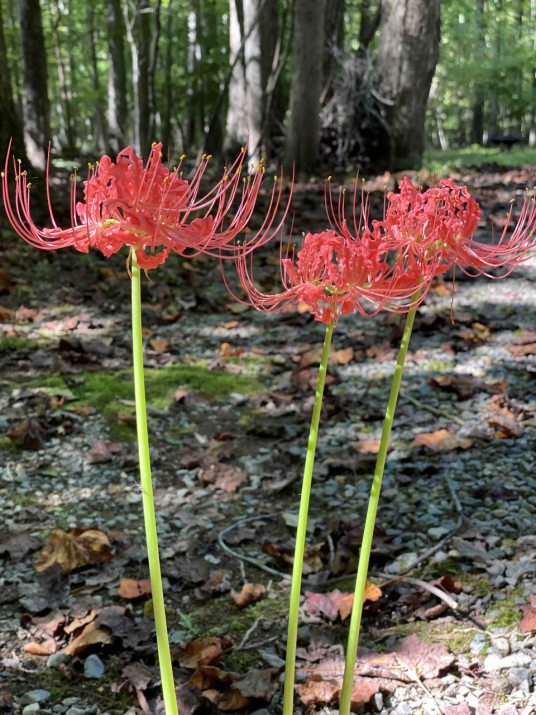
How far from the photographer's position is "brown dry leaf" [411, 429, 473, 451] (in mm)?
3523

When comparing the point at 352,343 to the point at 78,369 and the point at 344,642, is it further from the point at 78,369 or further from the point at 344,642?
the point at 344,642

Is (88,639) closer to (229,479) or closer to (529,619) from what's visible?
(229,479)

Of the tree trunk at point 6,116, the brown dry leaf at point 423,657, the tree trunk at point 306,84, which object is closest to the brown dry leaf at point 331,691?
the brown dry leaf at point 423,657

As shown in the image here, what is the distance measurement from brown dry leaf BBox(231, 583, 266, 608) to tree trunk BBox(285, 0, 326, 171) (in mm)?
8156

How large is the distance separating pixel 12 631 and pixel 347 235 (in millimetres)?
1822

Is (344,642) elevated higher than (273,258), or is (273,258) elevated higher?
(273,258)

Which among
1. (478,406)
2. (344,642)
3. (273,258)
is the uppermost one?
(273,258)

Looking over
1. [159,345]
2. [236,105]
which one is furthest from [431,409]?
[236,105]

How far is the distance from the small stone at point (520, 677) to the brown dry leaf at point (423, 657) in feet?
0.58

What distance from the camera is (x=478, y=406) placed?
158 inches

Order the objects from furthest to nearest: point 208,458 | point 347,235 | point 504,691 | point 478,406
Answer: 1. point 478,406
2. point 208,458
3. point 504,691
4. point 347,235

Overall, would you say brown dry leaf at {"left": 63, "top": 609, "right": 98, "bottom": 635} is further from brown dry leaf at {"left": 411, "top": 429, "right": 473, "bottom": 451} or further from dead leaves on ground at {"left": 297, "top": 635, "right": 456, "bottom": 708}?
brown dry leaf at {"left": 411, "top": 429, "right": 473, "bottom": 451}

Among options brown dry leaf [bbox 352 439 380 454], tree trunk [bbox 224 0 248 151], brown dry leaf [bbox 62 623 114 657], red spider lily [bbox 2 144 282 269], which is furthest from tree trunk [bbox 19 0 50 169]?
red spider lily [bbox 2 144 282 269]

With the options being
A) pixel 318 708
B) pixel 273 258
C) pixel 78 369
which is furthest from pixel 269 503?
pixel 273 258
